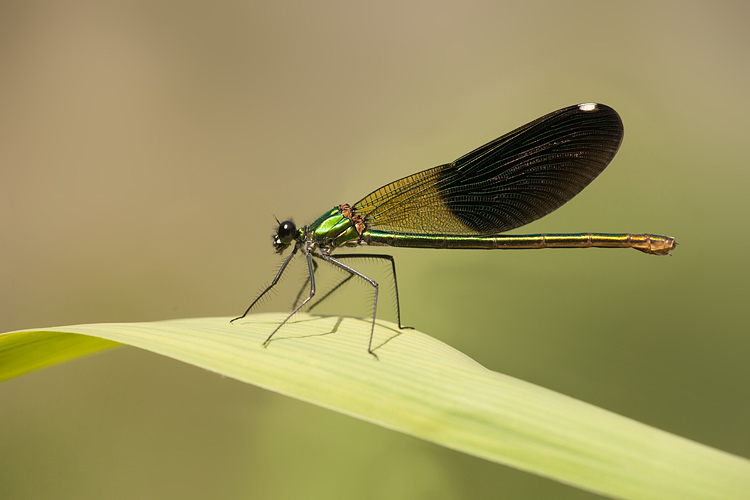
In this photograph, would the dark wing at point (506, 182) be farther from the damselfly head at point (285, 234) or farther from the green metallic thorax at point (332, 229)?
the damselfly head at point (285, 234)

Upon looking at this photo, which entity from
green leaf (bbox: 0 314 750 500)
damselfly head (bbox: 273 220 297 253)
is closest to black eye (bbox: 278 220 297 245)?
damselfly head (bbox: 273 220 297 253)

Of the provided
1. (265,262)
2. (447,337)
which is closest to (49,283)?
(265,262)

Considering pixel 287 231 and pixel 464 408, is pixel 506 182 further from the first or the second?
pixel 464 408

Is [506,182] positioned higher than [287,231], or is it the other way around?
[506,182]

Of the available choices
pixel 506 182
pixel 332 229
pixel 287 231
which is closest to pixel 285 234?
pixel 287 231

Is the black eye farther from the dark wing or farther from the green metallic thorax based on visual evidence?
the dark wing

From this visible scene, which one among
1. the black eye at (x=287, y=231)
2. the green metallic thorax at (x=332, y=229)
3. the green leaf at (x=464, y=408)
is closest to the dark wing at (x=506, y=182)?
the green metallic thorax at (x=332, y=229)

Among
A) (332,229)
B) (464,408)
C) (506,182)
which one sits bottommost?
(464,408)
